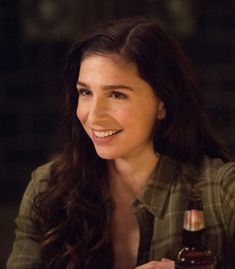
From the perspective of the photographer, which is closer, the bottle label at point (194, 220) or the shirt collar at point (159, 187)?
the bottle label at point (194, 220)

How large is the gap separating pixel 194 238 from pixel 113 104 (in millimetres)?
479

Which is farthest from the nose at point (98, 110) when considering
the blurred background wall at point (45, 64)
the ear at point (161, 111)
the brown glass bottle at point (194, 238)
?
the blurred background wall at point (45, 64)

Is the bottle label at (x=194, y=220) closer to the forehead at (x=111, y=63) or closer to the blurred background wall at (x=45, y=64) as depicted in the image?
the forehead at (x=111, y=63)

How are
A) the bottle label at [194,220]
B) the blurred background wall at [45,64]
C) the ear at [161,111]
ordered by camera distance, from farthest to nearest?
1. the blurred background wall at [45,64]
2. the ear at [161,111]
3. the bottle label at [194,220]

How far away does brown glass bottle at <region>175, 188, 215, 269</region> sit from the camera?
1.76 metres

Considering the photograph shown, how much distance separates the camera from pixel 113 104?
207cm

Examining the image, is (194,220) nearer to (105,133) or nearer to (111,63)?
(105,133)

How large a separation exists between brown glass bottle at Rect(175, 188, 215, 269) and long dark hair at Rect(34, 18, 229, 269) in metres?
0.42

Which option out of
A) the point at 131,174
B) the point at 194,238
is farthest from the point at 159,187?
the point at 194,238

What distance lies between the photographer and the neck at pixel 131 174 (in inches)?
90.0

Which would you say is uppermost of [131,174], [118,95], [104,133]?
[118,95]

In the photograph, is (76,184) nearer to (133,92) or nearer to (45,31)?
(133,92)

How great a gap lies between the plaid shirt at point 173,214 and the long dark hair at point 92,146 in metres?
0.06

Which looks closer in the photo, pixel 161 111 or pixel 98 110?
pixel 98 110
